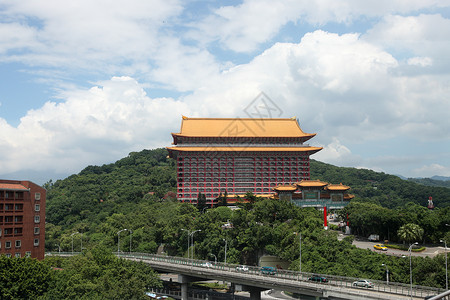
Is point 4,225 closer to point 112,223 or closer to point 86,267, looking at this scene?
point 86,267

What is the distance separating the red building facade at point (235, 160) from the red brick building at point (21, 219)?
61.1 meters

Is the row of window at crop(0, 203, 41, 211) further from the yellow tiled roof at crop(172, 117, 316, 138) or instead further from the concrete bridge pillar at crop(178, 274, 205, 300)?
the yellow tiled roof at crop(172, 117, 316, 138)

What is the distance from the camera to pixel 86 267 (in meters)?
64.8

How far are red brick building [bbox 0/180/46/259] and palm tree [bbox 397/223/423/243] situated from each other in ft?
213

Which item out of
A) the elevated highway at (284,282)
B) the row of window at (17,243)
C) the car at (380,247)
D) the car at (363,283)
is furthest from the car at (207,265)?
the car at (380,247)

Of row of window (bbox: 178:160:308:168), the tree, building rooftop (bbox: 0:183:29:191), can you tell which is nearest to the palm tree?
row of window (bbox: 178:160:308:168)

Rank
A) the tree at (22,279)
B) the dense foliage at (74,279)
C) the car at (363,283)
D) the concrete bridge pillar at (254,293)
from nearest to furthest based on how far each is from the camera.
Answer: the tree at (22,279), the dense foliage at (74,279), the car at (363,283), the concrete bridge pillar at (254,293)

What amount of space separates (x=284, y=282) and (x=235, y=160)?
7853 cm

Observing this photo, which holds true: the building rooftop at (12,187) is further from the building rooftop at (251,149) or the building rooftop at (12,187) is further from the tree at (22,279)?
the building rooftop at (251,149)

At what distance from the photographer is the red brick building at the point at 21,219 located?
6919cm

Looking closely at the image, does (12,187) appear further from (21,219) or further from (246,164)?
(246,164)

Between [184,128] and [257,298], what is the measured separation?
79.6m

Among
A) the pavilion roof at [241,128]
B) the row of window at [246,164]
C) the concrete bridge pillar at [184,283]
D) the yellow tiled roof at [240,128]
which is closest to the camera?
the concrete bridge pillar at [184,283]

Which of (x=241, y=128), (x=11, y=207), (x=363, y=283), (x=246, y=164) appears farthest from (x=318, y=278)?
(x=241, y=128)
